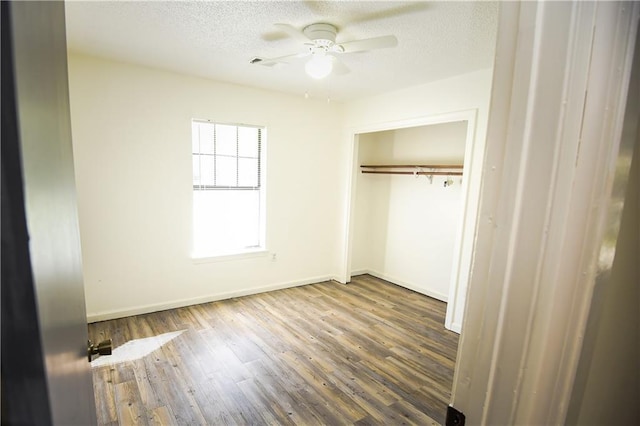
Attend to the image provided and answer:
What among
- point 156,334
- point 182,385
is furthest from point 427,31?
point 156,334

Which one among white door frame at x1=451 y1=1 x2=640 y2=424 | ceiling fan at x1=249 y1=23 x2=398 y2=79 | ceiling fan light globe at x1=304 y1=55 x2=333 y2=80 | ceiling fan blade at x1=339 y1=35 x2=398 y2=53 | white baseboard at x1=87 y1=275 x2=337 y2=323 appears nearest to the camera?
white door frame at x1=451 y1=1 x2=640 y2=424

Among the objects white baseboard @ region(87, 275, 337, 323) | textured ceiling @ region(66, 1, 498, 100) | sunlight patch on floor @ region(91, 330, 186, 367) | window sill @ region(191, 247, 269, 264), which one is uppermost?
textured ceiling @ region(66, 1, 498, 100)

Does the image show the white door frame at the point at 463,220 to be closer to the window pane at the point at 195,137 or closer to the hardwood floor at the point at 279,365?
the hardwood floor at the point at 279,365

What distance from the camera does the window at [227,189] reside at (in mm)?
3555

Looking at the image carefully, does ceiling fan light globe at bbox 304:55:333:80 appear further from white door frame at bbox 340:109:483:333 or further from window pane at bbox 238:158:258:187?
window pane at bbox 238:158:258:187

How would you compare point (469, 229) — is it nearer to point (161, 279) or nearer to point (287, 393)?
point (287, 393)

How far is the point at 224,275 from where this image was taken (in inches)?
149

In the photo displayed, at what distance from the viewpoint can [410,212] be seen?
173 inches

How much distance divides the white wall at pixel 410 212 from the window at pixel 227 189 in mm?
1563

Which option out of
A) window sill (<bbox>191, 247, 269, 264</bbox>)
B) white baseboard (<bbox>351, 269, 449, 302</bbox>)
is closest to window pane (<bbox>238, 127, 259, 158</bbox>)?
window sill (<bbox>191, 247, 269, 264</bbox>)

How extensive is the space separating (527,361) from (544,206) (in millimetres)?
271

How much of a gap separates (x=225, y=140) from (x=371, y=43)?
7.33 feet

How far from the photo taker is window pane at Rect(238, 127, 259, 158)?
378 cm

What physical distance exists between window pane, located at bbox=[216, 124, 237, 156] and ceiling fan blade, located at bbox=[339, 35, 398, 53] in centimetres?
197
